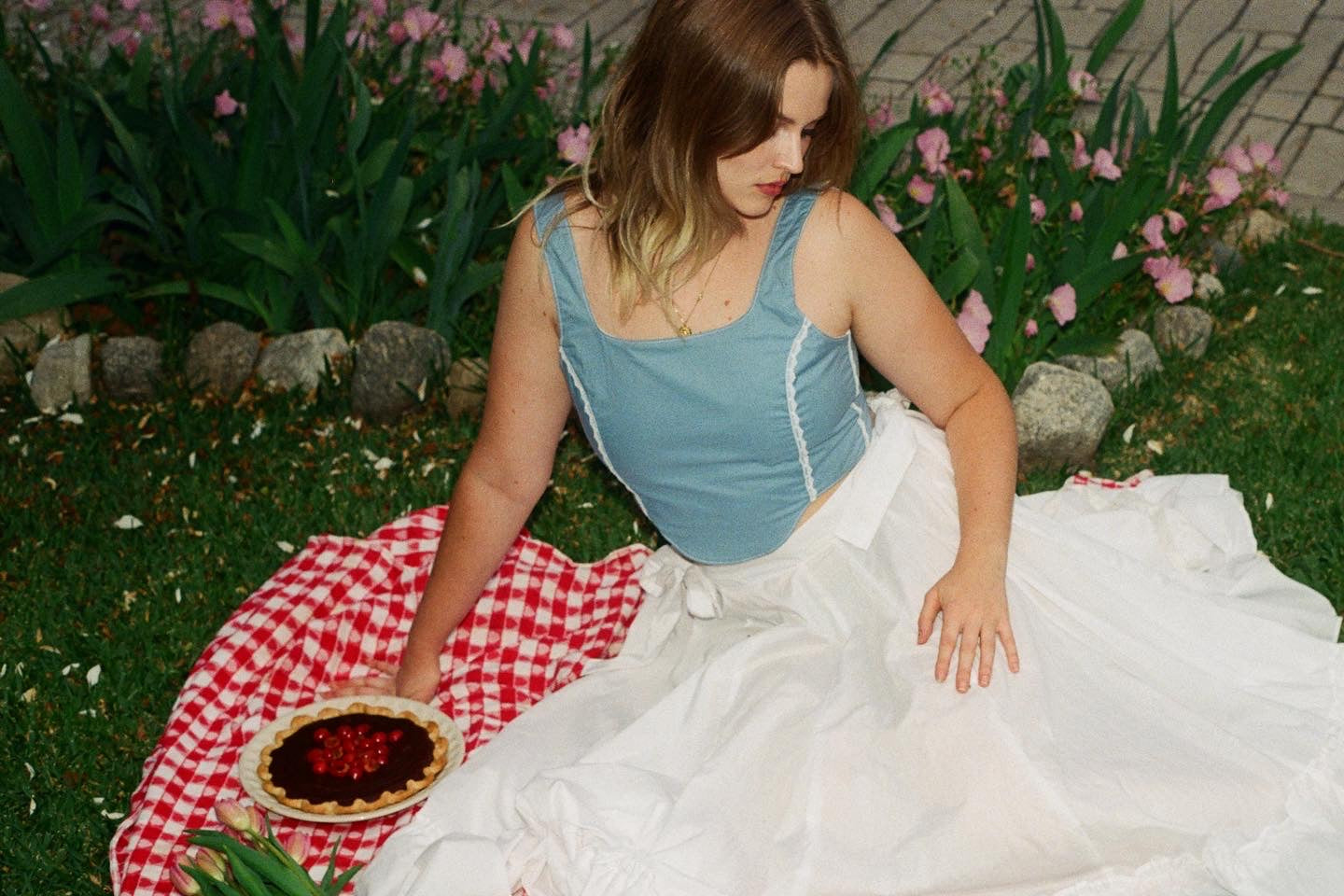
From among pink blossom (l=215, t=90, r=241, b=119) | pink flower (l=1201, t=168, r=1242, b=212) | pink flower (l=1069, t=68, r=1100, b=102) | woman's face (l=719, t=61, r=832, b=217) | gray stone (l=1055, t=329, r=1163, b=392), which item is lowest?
gray stone (l=1055, t=329, r=1163, b=392)

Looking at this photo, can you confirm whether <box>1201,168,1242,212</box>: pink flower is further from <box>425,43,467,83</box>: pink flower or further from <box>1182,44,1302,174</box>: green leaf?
<box>425,43,467,83</box>: pink flower

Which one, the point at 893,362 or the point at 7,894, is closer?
the point at 893,362

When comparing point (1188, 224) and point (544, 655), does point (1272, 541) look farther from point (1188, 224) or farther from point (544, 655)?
point (544, 655)

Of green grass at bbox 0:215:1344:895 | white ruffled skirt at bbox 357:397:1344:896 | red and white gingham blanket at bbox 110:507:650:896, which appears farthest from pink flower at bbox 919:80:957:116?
white ruffled skirt at bbox 357:397:1344:896

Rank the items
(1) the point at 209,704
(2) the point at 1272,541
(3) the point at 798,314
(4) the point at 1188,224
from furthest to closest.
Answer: (4) the point at 1188,224 → (2) the point at 1272,541 → (1) the point at 209,704 → (3) the point at 798,314

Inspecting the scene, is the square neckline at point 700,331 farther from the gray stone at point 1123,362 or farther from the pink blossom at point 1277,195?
the pink blossom at point 1277,195

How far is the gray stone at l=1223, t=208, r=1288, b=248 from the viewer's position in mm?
5234

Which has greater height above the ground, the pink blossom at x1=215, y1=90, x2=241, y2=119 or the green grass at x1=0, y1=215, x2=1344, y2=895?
the pink blossom at x1=215, y1=90, x2=241, y2=119

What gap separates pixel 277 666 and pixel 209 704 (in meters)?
0.17

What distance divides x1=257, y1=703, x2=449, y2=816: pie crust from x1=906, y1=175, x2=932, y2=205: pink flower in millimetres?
2091

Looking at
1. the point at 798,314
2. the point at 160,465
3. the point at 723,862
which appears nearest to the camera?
the point at 723,862

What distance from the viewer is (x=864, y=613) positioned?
2.79 metres

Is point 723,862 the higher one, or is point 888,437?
point 888,437

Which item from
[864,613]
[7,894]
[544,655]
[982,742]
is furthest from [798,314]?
[7,894]
